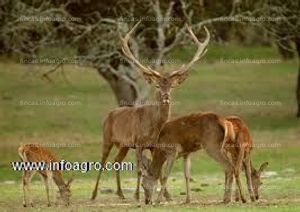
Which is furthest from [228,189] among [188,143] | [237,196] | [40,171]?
[40,171]

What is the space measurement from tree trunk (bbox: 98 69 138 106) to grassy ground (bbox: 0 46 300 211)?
1.40 m

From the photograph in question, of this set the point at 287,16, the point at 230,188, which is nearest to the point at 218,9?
the point at 287,16

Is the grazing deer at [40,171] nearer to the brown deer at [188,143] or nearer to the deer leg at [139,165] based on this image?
the deer leg at [139,165]

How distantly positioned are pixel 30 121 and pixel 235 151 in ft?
63.9

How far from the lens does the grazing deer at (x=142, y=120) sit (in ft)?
55.0

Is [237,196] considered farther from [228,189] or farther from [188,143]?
[188,143]

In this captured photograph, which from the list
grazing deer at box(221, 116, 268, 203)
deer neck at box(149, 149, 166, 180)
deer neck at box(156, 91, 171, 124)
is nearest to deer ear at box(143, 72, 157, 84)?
deer neck at box(156, 91, 171, 124)

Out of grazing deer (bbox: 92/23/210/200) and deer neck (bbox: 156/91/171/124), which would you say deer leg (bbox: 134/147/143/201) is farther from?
deer neck (bbox: 156/91/171/124)

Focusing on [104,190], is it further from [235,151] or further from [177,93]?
[177,93]

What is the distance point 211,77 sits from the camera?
49.7 meters

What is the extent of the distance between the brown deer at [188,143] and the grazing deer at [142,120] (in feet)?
0.93

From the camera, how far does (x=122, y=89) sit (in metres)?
31.4

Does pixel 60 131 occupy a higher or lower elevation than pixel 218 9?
lower

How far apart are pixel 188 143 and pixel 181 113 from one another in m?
20.0
